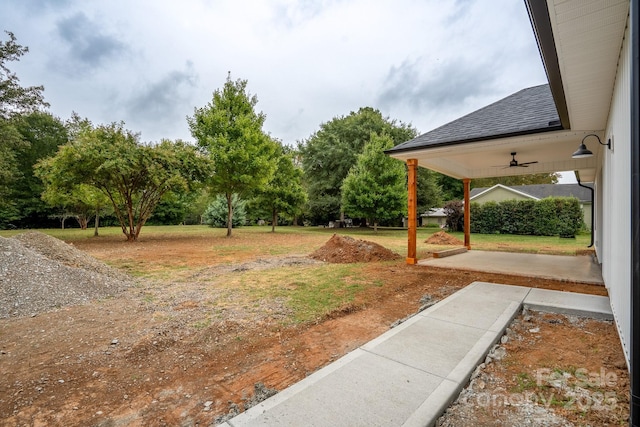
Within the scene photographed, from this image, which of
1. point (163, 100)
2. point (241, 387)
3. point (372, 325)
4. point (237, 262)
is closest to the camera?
point (241, 387)

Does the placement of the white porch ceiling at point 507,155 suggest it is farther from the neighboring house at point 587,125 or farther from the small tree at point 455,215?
the small tree at point 455,215

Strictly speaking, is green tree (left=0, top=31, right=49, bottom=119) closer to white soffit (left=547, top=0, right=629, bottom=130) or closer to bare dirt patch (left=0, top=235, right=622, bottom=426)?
bare dirt patch (left=0, top=235, right=622, bottom=426)

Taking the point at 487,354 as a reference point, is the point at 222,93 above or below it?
above

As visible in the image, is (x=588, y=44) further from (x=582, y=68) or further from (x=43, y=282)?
(x=43, y=282)

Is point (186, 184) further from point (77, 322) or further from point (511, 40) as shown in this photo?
point (511, 40)

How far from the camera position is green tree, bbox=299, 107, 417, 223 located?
25.6 m

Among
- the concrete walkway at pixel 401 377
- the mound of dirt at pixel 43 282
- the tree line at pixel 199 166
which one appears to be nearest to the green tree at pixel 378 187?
the tree line at pixel 199 166

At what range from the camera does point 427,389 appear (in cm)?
200

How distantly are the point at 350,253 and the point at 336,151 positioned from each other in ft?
59.5

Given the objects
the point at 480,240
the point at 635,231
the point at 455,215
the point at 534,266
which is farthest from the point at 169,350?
the point at 455,215

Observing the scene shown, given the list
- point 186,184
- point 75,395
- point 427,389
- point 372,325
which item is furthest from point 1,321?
point 186,184

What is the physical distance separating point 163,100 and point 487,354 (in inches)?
1031

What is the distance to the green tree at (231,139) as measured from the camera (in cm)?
1506

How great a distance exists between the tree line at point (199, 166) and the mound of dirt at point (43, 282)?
738 centimetres
